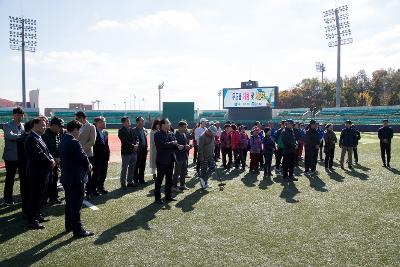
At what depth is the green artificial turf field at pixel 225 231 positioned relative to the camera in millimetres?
5465

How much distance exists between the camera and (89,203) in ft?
29.5

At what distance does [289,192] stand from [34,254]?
7112mm

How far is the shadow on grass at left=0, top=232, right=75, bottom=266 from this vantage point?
17.4 feet

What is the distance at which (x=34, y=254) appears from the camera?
18.4 feet

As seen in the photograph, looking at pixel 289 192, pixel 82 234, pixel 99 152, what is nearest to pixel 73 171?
pixel 82 234

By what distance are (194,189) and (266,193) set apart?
221cm

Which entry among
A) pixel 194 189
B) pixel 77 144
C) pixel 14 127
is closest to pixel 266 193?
pixel 194 189

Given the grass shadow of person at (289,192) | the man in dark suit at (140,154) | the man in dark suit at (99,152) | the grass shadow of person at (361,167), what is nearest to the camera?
the grass shadow of person at (289,192)

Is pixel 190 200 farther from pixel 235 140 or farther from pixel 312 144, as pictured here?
pixel 312 144

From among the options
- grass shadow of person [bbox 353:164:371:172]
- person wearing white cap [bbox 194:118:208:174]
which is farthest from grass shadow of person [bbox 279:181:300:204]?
grass shadow of person [bbox 353:164:371:172]

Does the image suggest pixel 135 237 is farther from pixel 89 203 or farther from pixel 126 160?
pixel 126 160

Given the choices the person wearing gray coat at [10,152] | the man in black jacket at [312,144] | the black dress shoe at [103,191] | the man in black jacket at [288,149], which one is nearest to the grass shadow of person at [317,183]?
the man in black jacket at [288,149]

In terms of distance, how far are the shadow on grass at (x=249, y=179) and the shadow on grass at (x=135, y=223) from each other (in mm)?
3749

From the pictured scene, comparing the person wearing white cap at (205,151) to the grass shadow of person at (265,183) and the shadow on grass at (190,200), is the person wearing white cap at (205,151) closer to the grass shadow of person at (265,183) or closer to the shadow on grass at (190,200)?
the shadow on grass at (190,200)
